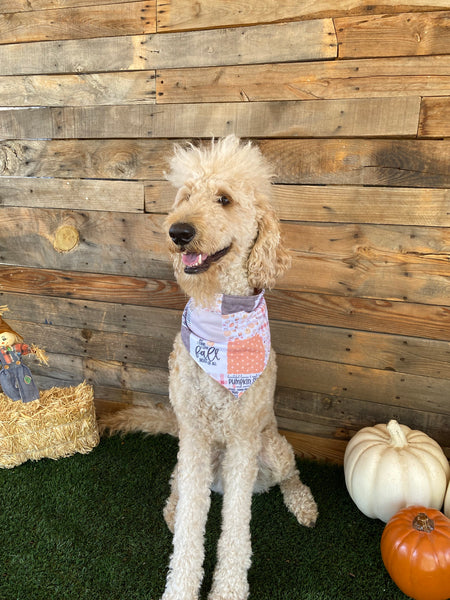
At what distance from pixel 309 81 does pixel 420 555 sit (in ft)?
6.19

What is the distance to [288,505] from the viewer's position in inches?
78.1

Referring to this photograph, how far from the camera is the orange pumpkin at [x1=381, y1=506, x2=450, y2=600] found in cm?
149

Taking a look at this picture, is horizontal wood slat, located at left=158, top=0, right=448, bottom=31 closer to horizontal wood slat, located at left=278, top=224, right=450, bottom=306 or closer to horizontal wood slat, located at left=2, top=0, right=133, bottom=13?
horizontal wood slat, located at left=2, top=0, right=133, bottom=13

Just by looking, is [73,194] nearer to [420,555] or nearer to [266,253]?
[266,253]

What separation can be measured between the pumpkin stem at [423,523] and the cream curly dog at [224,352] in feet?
1.97

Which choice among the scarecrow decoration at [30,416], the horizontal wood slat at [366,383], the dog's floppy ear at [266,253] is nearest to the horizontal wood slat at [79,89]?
the dog's floppy ear at [266,253]

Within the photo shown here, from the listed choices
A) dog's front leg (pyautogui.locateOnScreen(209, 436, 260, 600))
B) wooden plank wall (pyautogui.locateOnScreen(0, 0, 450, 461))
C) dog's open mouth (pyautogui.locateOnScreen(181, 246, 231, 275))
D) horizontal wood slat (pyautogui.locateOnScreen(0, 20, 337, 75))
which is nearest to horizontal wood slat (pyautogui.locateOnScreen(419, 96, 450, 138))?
wooden plank wall (pyautogui.locateOnScreen(0, 0, 450, 461))

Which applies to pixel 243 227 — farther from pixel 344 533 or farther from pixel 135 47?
pixel 344 533

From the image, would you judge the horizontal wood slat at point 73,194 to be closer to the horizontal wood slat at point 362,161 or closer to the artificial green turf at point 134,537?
the horizontal wood slat at point 362,161

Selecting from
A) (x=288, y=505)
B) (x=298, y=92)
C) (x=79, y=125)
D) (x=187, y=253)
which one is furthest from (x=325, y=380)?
(x=79, y=125)

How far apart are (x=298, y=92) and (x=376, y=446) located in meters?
1.57

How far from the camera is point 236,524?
5.19 ft

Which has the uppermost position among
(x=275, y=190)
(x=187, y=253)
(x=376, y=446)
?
(x=275, y=190)

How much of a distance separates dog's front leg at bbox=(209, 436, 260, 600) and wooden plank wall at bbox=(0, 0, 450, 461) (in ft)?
2.32
